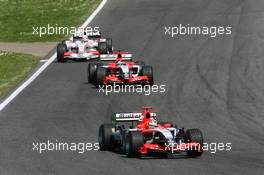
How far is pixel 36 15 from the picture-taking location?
5197 cm

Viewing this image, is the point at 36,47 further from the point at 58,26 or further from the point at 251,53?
the point at 251,53

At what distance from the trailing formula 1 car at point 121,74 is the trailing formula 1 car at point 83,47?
19.5ft

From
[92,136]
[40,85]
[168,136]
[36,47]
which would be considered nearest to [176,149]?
[168,136]

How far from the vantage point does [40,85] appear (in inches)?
1253

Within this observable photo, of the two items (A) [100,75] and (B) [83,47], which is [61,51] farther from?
(A) [100,75]

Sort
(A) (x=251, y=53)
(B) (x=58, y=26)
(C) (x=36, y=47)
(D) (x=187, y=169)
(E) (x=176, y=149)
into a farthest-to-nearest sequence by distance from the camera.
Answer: (B) (x=58, y=26)
(C) (x=36, y=47)
(A) (x=251, y=53)
(E) (x=176, y=149)
(D) (x=187, y=169)

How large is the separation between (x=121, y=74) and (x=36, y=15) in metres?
22.0

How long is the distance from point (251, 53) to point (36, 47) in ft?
35.7

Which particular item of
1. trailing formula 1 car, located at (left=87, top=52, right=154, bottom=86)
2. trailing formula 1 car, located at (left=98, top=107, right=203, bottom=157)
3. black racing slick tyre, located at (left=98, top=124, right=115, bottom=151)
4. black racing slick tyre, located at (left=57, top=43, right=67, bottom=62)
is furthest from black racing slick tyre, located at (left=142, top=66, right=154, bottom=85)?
black racing slick tyre, located at (left=98, top=124, right=115, bottom=151)

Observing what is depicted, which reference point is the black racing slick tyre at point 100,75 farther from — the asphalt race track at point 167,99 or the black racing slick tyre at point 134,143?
the black racing slick tyre at point 134,143

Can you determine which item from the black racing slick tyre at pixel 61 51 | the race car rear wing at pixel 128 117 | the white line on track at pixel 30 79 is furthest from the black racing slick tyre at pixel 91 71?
the race car rear wing at pixel 128 117

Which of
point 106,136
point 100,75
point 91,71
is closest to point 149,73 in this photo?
point 100,75

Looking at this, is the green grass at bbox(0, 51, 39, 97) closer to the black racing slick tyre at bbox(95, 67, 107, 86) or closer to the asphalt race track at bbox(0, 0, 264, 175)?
the asphalt race track at bbox(0, 0, 264, 175)

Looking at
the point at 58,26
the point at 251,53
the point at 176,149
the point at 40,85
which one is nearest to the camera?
the point at 176,149
